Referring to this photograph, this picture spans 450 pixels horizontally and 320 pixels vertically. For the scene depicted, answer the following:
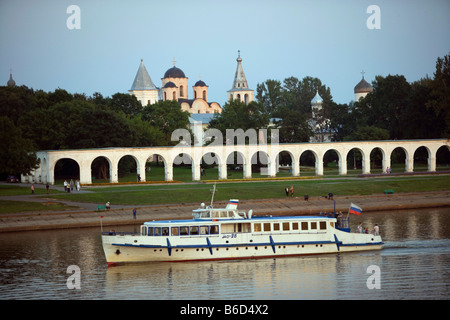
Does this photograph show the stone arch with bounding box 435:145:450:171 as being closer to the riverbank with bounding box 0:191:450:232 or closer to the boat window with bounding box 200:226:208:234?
the riverbank with bounding box 0:191:450:232

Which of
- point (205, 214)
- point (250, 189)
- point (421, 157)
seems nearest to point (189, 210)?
point (250, 189)

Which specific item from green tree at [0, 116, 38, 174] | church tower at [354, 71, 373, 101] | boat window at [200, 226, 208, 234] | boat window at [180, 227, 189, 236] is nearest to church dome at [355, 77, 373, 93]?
church tower at [354, 71, 373, 101]

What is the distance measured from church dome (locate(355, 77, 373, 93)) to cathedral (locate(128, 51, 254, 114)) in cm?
2893

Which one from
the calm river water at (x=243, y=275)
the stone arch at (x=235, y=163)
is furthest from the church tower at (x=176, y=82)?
the calm river water at (x=243, y=275)

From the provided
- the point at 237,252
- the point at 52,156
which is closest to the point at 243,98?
the point at 52,156

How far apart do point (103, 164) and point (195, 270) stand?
53.2 metres

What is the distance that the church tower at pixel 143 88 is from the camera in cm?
16712

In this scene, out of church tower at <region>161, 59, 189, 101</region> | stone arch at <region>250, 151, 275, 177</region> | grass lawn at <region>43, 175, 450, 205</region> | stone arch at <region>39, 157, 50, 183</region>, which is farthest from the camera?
church tower at <region>161, 59, 189, 101</region>

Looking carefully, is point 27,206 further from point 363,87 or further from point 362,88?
point 363,87

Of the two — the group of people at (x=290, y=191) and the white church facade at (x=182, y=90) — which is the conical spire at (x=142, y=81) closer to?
the white church facade at (x=182, y=90)

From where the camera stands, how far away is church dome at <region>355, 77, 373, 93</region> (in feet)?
564

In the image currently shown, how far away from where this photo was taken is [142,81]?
168 metres

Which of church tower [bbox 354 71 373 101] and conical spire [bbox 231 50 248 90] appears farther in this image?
conical spire [bbox 231 50 248 90]
